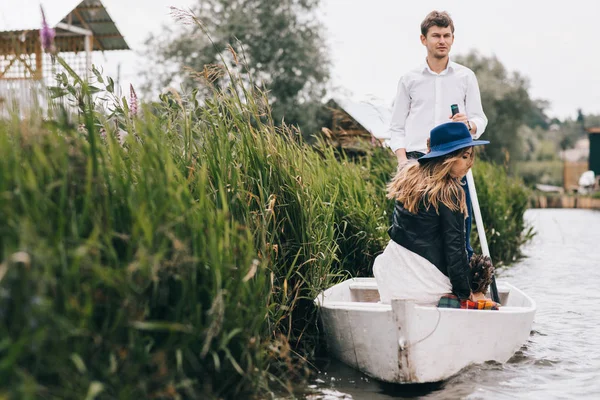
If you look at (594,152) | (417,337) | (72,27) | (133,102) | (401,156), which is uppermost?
(72,27)

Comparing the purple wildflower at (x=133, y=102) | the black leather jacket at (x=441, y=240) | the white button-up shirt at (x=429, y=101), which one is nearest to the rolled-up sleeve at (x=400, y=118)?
the white button-up shirt at (x=429, y=101)

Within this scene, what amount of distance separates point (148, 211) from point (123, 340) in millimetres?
491

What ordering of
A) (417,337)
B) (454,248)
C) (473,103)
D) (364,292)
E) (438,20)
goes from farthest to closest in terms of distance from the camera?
1. (473,103)
2. (364,292)
3. (438,20)
4. (454,248)
5. (417,337)

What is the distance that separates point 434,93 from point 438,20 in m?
0.51

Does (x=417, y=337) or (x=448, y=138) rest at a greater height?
(x=448, y=138)

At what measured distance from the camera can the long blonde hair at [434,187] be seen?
4.05 metres

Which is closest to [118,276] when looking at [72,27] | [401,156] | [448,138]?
[448,138]

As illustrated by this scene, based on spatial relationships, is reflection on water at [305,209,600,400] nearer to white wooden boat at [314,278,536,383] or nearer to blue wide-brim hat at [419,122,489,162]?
white wooden boat at [314,278,536,383]

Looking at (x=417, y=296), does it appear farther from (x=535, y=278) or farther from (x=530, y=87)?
(x=530, y=87)

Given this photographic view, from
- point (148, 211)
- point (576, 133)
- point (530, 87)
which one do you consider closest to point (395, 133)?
point (148, 211)

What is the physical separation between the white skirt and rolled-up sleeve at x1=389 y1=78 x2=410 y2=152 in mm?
1253

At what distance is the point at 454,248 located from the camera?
405cm

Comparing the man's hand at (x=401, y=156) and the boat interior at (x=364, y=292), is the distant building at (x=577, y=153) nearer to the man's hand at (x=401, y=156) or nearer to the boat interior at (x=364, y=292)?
the man's hand at (x=401, y=156)

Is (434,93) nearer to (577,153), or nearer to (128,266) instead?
(128,266)
